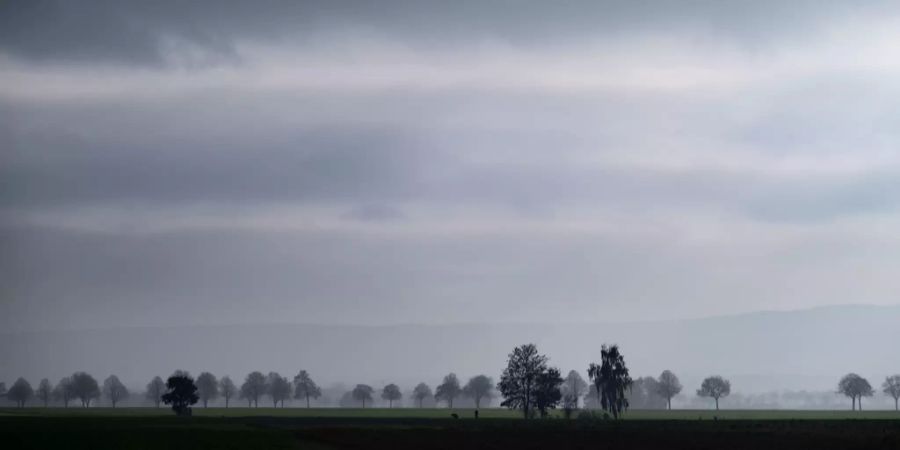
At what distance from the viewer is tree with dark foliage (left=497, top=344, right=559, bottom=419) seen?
17688 centimetres

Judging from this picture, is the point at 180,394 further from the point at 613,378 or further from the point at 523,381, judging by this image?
the point at 613,378

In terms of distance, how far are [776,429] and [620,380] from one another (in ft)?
207

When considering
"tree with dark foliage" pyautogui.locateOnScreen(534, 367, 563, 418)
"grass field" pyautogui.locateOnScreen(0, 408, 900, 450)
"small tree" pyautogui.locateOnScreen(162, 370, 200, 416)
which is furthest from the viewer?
"tree with dark foliage" pyautogui.locateOnScreen(534, 367, 563, 418)

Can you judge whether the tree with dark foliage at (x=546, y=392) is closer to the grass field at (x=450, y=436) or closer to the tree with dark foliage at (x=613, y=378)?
the tree with dark foliage at (x=613, y=378)

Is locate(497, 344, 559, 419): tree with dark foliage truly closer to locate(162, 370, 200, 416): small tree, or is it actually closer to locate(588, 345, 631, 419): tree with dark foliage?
locate(588, 345, 631, 419): tree with dark foliage

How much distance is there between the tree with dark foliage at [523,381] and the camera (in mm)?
176875

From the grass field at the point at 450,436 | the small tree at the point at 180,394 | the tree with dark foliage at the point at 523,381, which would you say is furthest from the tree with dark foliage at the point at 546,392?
the small tree at the point at 180,394

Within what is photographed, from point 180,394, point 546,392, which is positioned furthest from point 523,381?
point 180,394

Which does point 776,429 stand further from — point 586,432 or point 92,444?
point 92,444

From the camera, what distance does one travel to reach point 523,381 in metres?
178

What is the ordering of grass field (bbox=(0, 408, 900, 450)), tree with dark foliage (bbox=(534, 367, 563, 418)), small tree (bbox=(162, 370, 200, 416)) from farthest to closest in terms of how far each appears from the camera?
1. tree with dark foliage (bbox=(534, 367, 563, 418))
2. small tree (bbox=(162, 370, 200, 416))
3. grass field (bbox=(0, 408, 900, 450))

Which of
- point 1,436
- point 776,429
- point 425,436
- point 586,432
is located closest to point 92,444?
point 1,436

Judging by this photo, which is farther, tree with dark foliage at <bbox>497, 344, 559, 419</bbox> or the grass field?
tree with dark foliage at <bbox>497, 344, 559, 419</bbox>

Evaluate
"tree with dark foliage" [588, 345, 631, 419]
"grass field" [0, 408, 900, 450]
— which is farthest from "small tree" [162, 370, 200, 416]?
"tree with dark foliage" [588, 345, 631, 419]
